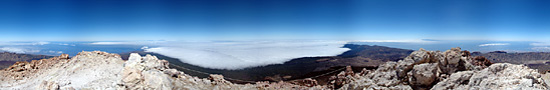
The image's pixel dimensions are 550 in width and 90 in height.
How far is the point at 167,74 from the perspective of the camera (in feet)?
22.1

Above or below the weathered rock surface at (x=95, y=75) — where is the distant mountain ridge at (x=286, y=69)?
below

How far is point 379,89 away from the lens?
20.4 feet

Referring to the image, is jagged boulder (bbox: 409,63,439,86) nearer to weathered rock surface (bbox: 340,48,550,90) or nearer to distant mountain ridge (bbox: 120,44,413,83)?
weathered rock surface (bbox: 340,48,550,90)

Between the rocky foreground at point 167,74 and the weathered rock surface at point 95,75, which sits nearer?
the rocky foreground at point 167,74

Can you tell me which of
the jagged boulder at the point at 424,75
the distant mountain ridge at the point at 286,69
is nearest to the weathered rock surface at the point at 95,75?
the jagged boulder at the point at 424,75

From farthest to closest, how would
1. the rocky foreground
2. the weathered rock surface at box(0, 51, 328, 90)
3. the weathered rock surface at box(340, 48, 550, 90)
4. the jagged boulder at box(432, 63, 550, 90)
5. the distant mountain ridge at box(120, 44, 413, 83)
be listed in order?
the distant mountain ridge at box(120, 44, 413, 83) → the weathered rock surface at box(0, 51, 328, 90) → the rocky foreground → the weathered rock surface at box(340, 48, 550, 90) → the jagged boulder at box(432, 63, 550, 90)

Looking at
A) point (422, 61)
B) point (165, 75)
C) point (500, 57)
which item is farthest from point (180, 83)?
point (500, 57)

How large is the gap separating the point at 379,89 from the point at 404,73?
3.10ft

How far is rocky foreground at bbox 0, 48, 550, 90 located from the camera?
4.40 meters

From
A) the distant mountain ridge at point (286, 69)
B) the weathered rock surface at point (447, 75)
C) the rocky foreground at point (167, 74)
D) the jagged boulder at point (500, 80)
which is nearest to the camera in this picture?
the jagged boulder at point (500, 80)

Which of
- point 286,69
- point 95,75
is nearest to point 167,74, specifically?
point 95,75

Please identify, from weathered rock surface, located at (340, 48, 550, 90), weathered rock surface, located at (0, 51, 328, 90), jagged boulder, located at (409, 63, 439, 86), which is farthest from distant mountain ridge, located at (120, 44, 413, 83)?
jagged boulder, located at (409, 63, 439, 86)

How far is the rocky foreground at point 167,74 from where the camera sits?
173 inches

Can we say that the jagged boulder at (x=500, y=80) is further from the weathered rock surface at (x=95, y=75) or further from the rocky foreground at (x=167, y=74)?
the weathered rock surface at (x=95, y=75)
